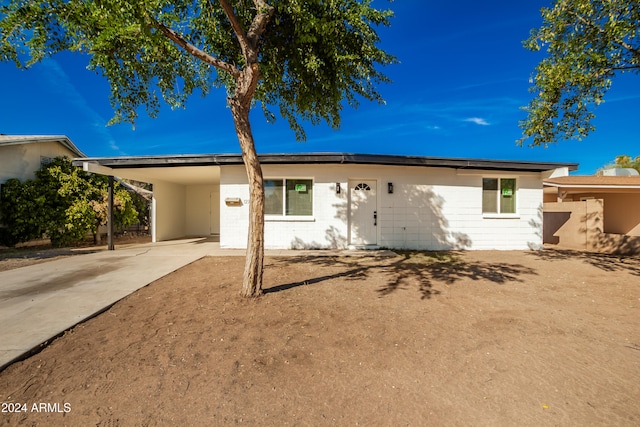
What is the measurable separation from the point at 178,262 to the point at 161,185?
6727 mm

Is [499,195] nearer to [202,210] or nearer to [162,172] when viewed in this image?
[162,172]

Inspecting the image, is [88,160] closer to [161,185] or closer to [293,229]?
[161,185]

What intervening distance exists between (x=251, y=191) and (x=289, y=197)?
484 centimetres

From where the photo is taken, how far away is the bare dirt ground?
199 cm

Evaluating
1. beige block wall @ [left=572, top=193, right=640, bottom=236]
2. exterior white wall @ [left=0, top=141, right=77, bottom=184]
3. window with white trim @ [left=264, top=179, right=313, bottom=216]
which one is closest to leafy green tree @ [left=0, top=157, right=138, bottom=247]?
exterior white wall @ [left=0, top=141, right=77, bottom=184]

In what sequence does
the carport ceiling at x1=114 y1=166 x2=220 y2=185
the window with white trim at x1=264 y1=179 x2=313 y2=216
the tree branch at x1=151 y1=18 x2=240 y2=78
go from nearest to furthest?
the tree branch at x1=151 y1=18 x2=240 y2=78 → the window with white trim at x1=264 y1=179 x2=313 y2=216 → the carport ceiling at x1=114 y1=166 x2=220 y2=185

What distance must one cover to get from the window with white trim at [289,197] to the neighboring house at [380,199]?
0.03 meters

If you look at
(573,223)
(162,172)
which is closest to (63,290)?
(162,172)

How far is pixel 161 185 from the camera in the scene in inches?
476

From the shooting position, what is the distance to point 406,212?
9.28m

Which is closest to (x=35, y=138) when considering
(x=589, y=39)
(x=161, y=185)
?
(x=161, y=185)

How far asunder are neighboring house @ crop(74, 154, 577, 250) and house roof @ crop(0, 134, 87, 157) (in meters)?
4.29

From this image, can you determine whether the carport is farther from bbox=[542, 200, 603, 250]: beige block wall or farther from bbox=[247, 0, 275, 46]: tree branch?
bbox=[542, 200, 603, 250]: beige block wall

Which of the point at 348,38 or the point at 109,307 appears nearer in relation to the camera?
the point at 109,307
